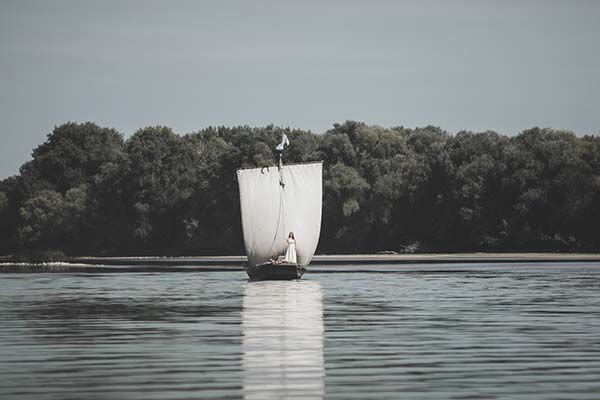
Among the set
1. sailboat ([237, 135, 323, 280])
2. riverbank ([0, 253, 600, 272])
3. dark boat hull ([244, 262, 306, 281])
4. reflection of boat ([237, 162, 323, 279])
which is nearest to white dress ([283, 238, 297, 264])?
reflection of boat ([237, 162, 323, 279])

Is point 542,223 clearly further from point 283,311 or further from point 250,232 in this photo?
→ point 283,311

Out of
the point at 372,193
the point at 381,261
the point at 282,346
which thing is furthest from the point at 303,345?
the point at 372,193

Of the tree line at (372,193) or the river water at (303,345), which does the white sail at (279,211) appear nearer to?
the river water at (303,345)

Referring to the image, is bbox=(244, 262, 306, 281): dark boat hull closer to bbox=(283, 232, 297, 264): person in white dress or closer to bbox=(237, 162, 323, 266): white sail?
bbox=(283, 232, 297, 264): person in white dress

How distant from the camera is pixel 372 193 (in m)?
164

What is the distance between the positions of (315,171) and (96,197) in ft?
373

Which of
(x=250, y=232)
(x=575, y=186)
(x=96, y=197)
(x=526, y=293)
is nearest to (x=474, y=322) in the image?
(x=526, y=293)

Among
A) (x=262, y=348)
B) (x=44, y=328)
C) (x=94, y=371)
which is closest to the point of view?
(x=94, y=371)

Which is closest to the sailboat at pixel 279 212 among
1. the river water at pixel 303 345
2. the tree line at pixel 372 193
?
the river water at pixel 303 345

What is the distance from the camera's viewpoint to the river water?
81.0 ft

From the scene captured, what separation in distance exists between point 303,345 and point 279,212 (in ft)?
164

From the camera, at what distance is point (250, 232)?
83.5 m

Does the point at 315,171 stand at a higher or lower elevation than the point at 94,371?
higher

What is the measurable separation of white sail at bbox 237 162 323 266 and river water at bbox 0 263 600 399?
2052cm
